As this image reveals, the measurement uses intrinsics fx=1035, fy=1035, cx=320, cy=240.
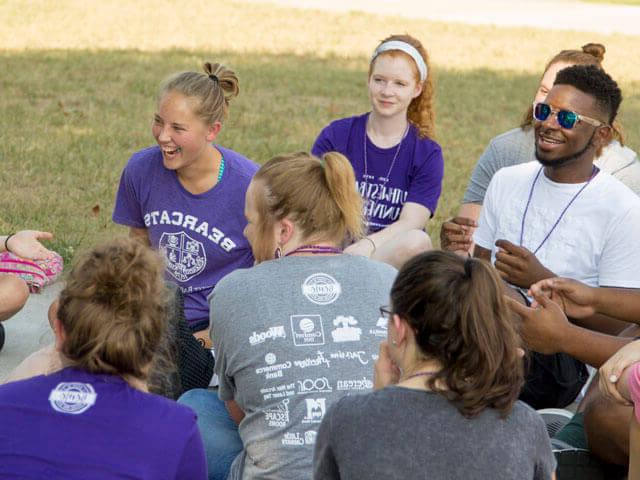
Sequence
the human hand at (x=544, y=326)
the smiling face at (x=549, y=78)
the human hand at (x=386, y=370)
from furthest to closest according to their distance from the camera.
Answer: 1. the smiling face at (x=549, y=78)
2. the human hand at (x=544, y=326)
3. the human hand at (x=386, y=370)

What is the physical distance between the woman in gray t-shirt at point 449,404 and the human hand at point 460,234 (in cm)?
233

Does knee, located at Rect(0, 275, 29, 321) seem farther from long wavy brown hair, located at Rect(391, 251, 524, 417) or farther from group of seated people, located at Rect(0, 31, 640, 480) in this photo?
long wavy brown hair, located at Rect(391, 251, 524, 417)

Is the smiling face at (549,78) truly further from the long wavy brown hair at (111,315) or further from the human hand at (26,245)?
the long wavy brown hair at (111,315)

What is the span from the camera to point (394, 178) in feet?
17.3

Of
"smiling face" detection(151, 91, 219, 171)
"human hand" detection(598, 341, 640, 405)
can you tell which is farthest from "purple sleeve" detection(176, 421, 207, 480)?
"smiling face" detection(151, 91, 219, 171)

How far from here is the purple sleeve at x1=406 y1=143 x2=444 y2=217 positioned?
5.23m

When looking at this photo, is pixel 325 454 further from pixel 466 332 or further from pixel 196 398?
pixel 196 398

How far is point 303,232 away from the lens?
3219mm

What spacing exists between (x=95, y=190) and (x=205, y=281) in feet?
9.87

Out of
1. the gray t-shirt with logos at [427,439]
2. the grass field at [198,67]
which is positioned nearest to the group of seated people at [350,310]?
the gray t-shirt with logos at [427,439]

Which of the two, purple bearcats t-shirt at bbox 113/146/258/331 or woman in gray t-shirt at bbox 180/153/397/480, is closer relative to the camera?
woman in gray t-shirt at bbox 180/153/397/480

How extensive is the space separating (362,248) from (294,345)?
186 centimetres

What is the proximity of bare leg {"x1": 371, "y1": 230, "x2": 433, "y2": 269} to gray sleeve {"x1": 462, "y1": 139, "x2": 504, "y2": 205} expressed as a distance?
63 cm

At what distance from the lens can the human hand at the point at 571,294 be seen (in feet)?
13.0
